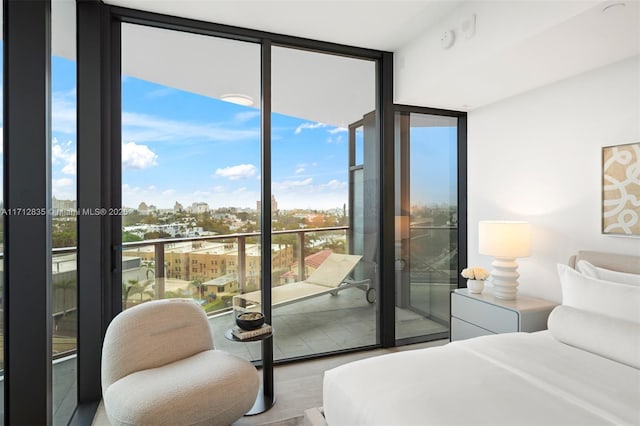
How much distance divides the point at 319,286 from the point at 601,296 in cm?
202

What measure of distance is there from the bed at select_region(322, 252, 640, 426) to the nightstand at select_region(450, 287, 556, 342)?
0.39 m

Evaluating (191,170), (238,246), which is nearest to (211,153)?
(191,170)

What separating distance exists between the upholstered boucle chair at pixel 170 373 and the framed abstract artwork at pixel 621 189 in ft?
8.20

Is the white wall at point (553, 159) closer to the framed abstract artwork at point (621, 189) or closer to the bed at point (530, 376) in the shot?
the framed abstract artwork at point (621, 189)

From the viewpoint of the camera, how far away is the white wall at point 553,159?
2551 millimetres

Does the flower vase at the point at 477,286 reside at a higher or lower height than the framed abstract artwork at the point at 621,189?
lower

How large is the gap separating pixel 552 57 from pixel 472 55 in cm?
48

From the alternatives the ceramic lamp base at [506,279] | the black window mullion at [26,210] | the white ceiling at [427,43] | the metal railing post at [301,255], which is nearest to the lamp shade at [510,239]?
the ceramic lamp base at [506,279]

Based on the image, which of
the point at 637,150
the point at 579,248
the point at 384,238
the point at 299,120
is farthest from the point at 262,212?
the point at 637,150

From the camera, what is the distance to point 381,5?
2.67m

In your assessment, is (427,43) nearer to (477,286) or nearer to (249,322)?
(477,286)

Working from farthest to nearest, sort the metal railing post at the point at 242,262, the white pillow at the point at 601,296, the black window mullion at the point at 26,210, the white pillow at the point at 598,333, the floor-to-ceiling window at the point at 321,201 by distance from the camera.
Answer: the floor-to-ceiling window at the point at 321,201, the metal railing post at the point at 242,262, the white pillow at the point at 601,296, the white pillow at the point at 598,333, the black window mullion at the point at 26,210

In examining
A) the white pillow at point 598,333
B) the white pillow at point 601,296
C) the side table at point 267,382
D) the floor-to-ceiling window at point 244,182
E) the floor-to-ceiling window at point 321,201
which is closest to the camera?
the white pillow at point 598,333

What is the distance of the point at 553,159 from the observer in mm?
2973
